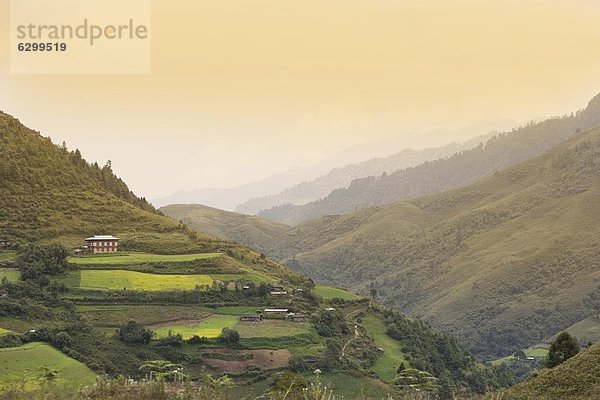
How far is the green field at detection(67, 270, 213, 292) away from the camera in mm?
68625

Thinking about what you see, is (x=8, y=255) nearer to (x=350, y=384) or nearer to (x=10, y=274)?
(x=10, y=274)

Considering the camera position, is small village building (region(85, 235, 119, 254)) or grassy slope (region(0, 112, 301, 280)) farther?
grassy slope (region(0, 112, 301, 280))

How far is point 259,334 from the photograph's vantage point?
214ft

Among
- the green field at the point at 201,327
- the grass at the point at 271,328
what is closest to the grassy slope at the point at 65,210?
the green field at the point at 201,327

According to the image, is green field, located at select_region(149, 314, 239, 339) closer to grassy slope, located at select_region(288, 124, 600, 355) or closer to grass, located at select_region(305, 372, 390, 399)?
grass, located at select_region(305, 372, 390, 399)

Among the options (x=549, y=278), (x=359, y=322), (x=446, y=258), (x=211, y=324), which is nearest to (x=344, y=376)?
(x=211, y=324)

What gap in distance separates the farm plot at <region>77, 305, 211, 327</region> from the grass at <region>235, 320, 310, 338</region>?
443 cm

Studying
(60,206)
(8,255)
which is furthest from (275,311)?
(60,206)

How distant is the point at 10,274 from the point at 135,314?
1262 cm

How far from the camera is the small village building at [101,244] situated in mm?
78375

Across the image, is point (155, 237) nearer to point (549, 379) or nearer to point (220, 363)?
point (220, 363)

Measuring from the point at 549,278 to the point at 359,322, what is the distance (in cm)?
9061

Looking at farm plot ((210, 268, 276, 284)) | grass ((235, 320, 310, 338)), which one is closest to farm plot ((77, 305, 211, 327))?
grass ((235, 320, 310, 338))

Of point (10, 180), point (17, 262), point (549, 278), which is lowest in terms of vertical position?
point (549, 278)
